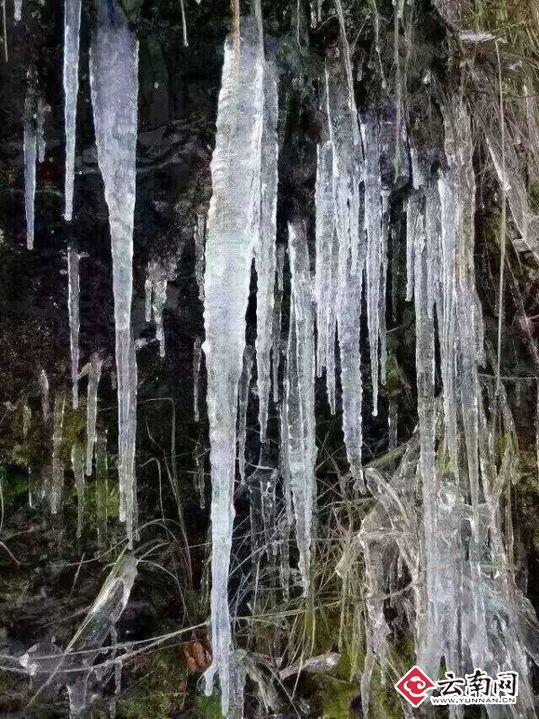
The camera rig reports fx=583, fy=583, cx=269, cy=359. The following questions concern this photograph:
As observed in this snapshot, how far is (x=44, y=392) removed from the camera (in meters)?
2.21

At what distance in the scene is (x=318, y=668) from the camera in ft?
8.24

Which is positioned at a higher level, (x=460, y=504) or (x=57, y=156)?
(x=57, y=156)

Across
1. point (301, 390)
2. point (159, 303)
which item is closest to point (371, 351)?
point (301, 390)

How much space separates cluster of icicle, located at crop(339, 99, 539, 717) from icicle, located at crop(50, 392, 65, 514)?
1195 mm

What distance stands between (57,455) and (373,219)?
59.5 inches

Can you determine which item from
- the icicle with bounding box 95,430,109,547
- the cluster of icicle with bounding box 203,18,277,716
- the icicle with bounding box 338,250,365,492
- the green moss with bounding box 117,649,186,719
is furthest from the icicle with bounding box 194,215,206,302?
the green moss with bounding box 117,649,186,719

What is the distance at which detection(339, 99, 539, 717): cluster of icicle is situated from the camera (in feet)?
6.21

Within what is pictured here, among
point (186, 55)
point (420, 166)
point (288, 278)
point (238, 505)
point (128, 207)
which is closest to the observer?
point (128, 207)

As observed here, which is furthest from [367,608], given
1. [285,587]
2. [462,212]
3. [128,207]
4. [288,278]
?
[128,207]

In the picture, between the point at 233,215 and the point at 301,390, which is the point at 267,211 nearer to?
the point at 233,215

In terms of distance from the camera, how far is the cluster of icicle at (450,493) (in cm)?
A: 189

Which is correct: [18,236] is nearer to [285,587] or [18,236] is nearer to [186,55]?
[186,55]

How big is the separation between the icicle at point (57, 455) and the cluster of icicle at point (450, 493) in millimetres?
1195

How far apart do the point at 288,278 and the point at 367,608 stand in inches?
54.4
